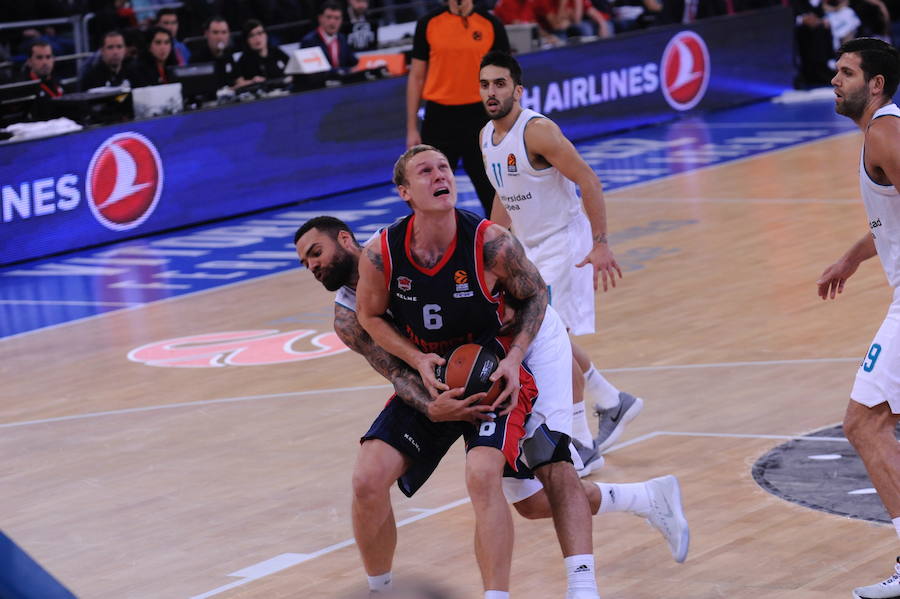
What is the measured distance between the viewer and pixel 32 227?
13.9 metres

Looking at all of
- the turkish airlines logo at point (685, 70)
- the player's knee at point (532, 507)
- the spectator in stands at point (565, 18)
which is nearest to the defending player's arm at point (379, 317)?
the player's knee at point (532, 507)

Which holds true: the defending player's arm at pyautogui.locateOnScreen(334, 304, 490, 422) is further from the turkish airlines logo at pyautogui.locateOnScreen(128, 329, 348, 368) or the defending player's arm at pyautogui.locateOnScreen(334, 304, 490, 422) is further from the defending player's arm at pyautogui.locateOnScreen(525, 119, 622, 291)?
the turkish airlines logo at pyautogui.locateOnScreen(128, 329, 348, 368)

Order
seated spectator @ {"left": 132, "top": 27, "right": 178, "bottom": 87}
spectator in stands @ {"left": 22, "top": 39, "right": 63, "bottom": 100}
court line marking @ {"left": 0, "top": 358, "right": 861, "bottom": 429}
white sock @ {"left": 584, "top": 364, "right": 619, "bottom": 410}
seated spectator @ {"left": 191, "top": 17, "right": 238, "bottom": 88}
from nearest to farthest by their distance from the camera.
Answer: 1. white sock @ {"left": 584, "top": 364, "right": 619, "bottom": 410}
2. court line marking @ {"left": 0, "top": 358, "right": 861, "bottom": 429}
3. spectator in stands @ {"left": 22, "top": 39, "right": 63, "bottom": 100}
4. seated spectator @ {"left": 132, "top": 27, "right": 178, "bottom": 87}
5. seated spectator @ {"left": 191, "top": 17, "right": 238, "bottom": 88}

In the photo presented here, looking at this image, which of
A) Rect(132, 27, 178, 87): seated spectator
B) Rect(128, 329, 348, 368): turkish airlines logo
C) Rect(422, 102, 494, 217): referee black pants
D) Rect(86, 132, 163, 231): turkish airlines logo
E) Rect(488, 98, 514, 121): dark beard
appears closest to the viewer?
Rect(488, 98, 514, 121): dark beard

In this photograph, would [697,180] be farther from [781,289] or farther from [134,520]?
[134,520]

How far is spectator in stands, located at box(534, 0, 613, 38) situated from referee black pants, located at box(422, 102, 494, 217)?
28.2 feet

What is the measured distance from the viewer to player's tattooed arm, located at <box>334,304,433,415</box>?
536 centimetres

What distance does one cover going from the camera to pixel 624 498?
5.77 m

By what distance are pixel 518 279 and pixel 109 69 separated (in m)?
10.9

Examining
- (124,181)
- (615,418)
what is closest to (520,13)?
(124,181)

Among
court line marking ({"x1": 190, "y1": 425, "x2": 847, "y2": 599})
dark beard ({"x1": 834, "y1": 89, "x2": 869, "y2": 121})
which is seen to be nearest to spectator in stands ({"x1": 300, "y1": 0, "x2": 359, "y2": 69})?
court line marking ({"x1": 190, "y1": 425, "x2": 847, "y2": 599})

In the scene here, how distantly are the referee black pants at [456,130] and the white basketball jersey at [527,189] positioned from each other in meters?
3.61

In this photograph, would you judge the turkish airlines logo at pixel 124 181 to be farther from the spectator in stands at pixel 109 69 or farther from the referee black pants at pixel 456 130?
the referee black pants at pixel 456 130

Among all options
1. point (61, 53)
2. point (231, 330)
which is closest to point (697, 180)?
point (231, 330)
